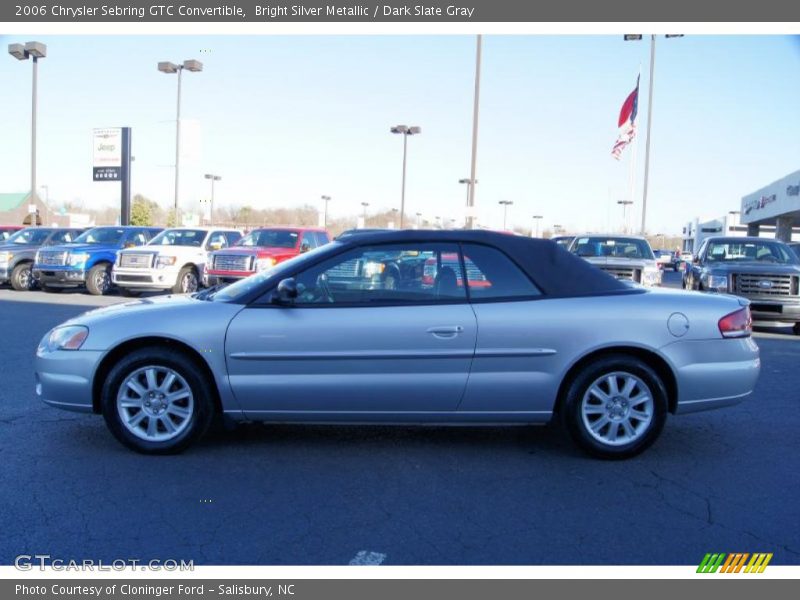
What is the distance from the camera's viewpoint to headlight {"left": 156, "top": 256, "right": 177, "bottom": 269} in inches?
687

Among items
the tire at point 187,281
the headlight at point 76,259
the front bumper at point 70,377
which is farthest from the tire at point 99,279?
the front bumper at point 70,377

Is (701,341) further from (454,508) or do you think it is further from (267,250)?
(267,250)

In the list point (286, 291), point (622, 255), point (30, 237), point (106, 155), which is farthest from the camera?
point (106, 155)

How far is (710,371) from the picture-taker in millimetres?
5320

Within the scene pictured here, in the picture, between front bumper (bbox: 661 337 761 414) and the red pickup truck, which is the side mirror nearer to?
front bumper (bbox: 661 337 761 414)

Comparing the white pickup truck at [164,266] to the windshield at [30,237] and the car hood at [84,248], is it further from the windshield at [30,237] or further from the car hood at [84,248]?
the windshield at [30,237]

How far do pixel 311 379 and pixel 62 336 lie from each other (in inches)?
70.9

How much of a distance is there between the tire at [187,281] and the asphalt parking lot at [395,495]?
11.5 meters

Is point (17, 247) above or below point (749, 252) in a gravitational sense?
below

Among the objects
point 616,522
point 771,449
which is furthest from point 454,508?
point 771,449

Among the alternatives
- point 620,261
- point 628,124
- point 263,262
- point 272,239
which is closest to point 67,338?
point 263,262

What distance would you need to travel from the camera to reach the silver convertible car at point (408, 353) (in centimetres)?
512

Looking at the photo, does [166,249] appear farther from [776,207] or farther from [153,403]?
[776,207]

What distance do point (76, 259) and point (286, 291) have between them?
48.6 ft
